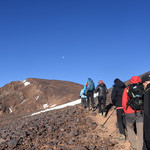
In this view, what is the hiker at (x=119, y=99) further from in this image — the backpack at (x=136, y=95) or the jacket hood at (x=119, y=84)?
the backpack at (x=136, y=95)

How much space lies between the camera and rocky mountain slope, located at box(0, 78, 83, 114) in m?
45.2

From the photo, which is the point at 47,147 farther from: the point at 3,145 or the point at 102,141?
the point at 102,141

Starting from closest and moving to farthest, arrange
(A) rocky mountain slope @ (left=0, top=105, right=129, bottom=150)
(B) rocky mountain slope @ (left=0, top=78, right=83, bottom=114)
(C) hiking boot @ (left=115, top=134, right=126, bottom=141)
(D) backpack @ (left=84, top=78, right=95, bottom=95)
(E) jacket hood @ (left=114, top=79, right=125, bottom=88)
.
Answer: (A) rocky mountain slope @ (left=0, top=105, right=129, bottom=150) → (C) hiking boot @ (left=115, top=134, right=126, bottom=141) → (E) jacket hood @ (left=114, top=79, right=125, bottom=88) → (D) backpack @ (left=84, top=78, right=95, bottom=95) → (B) rocky mountain slope @ (left=0, top=78, right=83, bottom=114)

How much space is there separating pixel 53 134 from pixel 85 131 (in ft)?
5.51

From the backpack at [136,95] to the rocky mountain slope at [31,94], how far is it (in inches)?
1466

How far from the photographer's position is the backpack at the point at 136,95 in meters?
5.21

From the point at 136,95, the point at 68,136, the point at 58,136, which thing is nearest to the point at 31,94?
the point at 58,136

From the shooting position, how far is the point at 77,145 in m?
7.51

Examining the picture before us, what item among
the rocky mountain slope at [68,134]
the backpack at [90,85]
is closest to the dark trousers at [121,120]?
the rocky mountain slope at [68,134]

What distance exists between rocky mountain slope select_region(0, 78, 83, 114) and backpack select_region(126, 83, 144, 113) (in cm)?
3723

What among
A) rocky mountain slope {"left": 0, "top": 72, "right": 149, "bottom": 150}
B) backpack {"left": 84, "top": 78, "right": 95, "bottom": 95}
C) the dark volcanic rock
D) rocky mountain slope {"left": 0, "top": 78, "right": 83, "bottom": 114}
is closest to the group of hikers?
rocky mountain slope {"left": 0, "top": 72, "right": 149, "bottom": 150}

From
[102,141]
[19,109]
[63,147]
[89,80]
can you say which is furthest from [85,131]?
[19,109]

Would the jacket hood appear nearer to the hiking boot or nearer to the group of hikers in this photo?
the group of hikers

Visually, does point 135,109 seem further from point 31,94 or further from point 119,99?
point 31,94
